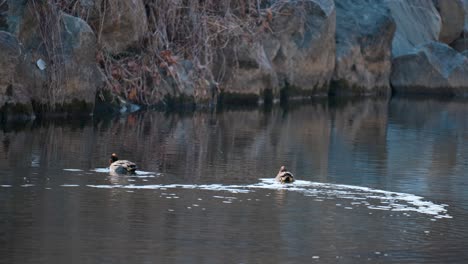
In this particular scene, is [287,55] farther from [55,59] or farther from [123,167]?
[123,167]

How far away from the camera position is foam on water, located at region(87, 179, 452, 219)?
13.4m

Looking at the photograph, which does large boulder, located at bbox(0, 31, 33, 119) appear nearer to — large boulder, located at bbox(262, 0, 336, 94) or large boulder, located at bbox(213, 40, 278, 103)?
large boulder, located at bbox(213, 40, 278, 103)

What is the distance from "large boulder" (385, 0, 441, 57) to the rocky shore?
7 centimetres

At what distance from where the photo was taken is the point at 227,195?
1370 centimetres

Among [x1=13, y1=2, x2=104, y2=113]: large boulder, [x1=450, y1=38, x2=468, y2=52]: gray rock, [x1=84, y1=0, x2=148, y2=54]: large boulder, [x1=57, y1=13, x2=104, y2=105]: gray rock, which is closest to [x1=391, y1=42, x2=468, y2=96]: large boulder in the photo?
[x1=450, y1=38, x2=468, y2=52]: gray rock

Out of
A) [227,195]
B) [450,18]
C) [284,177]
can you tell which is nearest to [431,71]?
[450,18]

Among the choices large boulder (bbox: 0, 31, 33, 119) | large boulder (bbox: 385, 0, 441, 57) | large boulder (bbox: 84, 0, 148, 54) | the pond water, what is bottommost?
the pond water

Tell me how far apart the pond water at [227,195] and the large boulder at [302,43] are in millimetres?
7376

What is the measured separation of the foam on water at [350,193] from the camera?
13406 millimetres

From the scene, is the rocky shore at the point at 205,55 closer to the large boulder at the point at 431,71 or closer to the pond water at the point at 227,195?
the large boulder at the point at 431,71

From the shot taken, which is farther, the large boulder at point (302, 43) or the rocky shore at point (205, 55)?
the large boulder at point (302, 43)

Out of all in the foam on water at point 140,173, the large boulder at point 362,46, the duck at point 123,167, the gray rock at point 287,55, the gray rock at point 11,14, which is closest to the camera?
the duck at point 123,167

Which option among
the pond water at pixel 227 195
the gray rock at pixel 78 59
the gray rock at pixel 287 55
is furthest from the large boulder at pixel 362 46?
the gray rock at pixel 78 59

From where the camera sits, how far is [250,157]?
57.5 ft
